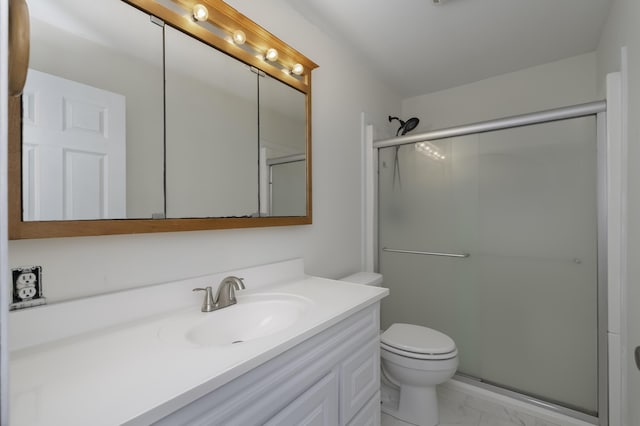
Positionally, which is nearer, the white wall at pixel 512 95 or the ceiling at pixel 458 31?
the ceiling at pixel 458 31

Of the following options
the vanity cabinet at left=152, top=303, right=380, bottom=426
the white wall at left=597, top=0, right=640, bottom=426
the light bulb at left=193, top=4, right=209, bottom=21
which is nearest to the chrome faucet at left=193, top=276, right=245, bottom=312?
the vanity cabinet at left=152, top=303, right=380, bottom=426

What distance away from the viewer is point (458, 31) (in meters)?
1.83

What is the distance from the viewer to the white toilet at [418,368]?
5.10 ft

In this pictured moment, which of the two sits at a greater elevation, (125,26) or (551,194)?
(125,26)

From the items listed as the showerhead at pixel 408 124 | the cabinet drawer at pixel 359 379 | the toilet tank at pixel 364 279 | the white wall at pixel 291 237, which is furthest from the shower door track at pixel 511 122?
the cabinet drawer at pixel 359 379

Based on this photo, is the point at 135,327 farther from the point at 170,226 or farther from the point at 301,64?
the point at 301,64

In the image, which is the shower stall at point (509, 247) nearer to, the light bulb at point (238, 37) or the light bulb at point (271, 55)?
the light bulb at point (271, 55)

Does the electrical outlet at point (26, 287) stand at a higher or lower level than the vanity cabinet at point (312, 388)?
higher

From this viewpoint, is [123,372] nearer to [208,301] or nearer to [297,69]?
[208,301]

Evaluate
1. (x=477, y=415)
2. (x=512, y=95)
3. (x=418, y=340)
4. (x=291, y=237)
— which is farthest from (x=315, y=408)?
(x=512, y=95)

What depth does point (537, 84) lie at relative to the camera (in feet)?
7.49

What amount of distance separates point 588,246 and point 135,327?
2.20m

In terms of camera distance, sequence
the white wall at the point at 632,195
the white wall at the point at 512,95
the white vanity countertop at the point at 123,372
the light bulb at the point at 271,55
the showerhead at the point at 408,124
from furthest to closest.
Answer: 1. the showerhead at the point at 408,124
2. the white wall at the point at 512,95
3. the light bulb at the point at 271,55
4. the white wall at the point at 632,195
5. the white vanity countertop at the point at 123,372

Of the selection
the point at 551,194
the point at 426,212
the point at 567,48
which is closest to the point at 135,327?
the point at 426,212
